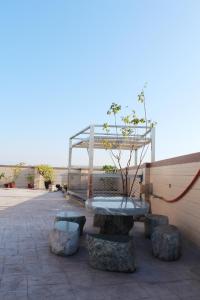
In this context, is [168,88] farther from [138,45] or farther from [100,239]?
[100,239]

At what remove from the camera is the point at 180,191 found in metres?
5.52

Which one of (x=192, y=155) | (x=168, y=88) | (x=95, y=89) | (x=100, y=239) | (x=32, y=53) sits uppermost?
(x=32, y=53)

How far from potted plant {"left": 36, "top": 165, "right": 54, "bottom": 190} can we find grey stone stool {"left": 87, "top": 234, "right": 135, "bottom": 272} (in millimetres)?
14818

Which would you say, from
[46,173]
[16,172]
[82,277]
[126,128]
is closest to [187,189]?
[82,277]

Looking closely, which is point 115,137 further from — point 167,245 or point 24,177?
point 24,177

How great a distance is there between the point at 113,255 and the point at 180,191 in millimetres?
2535

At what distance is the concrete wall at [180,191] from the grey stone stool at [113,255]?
171 centimetres

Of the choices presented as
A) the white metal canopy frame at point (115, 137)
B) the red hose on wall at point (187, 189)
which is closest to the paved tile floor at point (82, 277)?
the red hose on wall at point (187, 189)

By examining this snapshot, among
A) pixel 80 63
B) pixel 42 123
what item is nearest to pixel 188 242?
pixel 80 63

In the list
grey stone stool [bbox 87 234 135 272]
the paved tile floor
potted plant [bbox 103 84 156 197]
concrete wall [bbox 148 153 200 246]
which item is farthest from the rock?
potted plant [bbox 103 84 156 197]

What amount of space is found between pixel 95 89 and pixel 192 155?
5.99 metres

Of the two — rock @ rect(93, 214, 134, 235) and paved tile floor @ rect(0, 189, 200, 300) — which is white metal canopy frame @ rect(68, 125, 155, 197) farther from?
paved tile floor @ rect(0, 189, 200, 300)

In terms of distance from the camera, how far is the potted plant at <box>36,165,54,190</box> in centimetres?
1811

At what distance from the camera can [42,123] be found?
16188 millimetres
